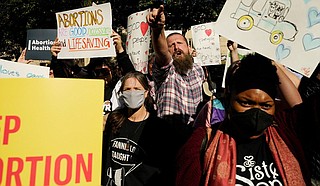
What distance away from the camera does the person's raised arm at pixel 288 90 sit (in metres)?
2.12

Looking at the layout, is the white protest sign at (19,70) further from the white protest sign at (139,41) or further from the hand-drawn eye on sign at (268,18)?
the hand-drawn eye on sign at (268,18)

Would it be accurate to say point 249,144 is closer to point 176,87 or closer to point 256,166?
point 256,166

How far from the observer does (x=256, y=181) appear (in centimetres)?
182

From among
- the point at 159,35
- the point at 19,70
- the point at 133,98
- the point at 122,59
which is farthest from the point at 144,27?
the point at 159,35

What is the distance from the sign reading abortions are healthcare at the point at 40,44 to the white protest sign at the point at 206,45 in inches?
80.8

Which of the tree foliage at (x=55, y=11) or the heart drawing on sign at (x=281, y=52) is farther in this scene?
the tree foliage at (x=55, y=11)

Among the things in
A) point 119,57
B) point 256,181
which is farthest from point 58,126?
point 119,57

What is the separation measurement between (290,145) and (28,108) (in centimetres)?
116

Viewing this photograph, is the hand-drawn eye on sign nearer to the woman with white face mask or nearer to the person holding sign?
the person holding sign

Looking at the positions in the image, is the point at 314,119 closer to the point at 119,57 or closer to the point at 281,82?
the point at 281,82

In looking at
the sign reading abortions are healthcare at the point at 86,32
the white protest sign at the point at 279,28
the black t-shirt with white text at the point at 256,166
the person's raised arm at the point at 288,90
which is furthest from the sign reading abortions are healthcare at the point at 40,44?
the black t-shirt with white text at the point at 256,166

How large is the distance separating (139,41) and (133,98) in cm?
105

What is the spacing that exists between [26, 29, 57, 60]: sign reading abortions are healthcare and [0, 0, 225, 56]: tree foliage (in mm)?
4602

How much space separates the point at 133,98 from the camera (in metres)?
3.18
